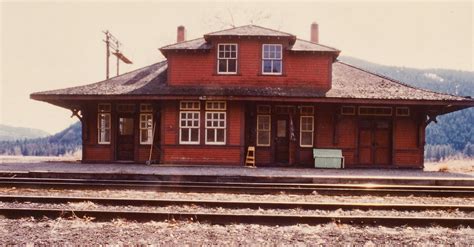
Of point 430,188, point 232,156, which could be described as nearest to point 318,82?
point 232,156

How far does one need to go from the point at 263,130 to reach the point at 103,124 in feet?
24.4

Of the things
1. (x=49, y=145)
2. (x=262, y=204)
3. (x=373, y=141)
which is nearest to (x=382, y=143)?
(x=373, y=141)

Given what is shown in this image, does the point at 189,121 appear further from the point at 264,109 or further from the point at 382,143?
the point at 382,143

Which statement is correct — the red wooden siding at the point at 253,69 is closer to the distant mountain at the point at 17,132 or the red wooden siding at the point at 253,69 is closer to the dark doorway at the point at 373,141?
the dark doorway at the point at 373,141

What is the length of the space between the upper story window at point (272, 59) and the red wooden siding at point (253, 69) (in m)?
0.20

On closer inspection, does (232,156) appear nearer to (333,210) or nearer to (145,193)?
(145,193)

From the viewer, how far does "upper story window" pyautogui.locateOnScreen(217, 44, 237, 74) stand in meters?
17.9

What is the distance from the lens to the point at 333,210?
7902 mm

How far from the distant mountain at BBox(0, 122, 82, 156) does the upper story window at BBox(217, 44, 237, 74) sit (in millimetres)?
43162

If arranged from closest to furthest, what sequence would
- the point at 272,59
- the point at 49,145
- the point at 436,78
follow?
the point at 272,59 < the point at 49,145 < the point at 436,78

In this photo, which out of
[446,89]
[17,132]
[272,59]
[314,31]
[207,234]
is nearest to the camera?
[207,234]

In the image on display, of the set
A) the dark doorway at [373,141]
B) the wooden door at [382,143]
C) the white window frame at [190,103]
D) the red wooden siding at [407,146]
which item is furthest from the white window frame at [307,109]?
the white window frame at [190,103]

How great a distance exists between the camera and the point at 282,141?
17672 millimetres

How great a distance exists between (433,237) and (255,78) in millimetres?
12487
